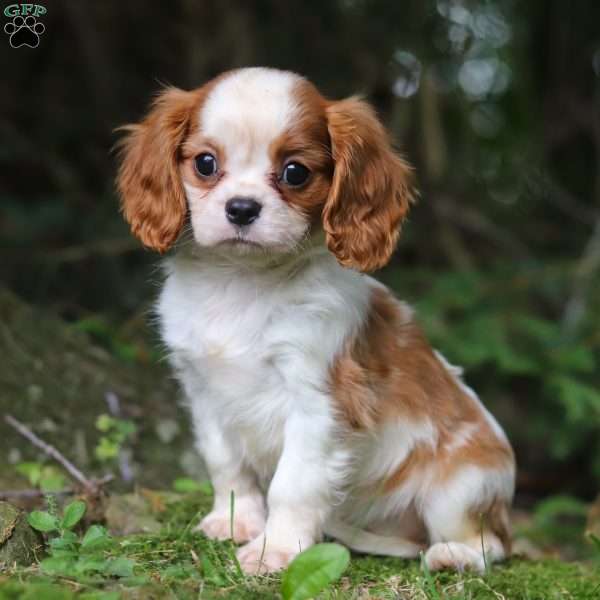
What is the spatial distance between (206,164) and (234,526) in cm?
139

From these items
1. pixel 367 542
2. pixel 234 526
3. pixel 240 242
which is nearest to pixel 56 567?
pixel 234 526

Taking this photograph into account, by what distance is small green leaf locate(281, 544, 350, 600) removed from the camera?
2.86 m

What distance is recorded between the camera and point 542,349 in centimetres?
612

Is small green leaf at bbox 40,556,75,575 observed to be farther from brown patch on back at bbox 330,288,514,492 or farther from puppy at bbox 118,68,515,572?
brown patch on back at bbox 330,288,514,492

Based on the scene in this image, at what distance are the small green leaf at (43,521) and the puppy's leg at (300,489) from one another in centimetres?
68

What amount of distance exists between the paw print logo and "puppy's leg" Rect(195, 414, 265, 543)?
3181mm

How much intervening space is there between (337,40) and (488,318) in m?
2.64

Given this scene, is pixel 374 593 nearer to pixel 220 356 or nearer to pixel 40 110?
pixel 220 356

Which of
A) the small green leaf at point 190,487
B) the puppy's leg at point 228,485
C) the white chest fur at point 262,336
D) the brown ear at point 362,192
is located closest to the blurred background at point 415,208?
the small green leaf at point 190,487

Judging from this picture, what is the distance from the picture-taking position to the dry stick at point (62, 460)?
155 inches

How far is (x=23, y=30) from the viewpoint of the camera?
6.51 metres

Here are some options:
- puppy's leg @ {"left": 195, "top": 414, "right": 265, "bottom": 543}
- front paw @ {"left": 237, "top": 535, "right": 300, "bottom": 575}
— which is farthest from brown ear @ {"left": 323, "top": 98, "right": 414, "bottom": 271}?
front paw @ {"left": 237, "top": 535, "right": 300, "bottom": 575}

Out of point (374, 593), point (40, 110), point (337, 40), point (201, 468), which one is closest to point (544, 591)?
point (374, 593)

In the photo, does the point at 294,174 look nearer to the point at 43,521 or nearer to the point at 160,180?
the point at 160,180
